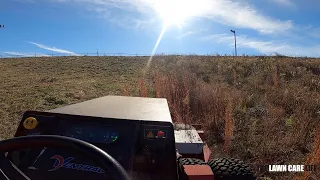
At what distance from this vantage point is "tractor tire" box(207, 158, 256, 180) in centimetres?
324

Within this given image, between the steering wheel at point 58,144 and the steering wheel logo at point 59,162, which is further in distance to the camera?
the steering wheel logo at point 59,162

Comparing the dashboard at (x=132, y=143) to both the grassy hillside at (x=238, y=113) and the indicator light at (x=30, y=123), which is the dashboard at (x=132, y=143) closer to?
the indicator light at (x=30, y=123)

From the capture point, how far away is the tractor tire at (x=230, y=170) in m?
3.24

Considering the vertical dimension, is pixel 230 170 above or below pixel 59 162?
below

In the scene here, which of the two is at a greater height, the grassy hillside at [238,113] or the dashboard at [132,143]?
the dashboard at [132,143]

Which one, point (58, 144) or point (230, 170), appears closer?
point (58, 144)

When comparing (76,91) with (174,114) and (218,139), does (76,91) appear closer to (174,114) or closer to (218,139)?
(174,114)

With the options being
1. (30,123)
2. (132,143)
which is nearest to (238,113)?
(132,143)

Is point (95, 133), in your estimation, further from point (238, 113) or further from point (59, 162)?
point (238, 113)

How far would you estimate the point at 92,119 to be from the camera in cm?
206

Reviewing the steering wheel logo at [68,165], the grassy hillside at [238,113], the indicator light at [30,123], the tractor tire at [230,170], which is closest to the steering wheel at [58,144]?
the steering wheel logo at [68,165]

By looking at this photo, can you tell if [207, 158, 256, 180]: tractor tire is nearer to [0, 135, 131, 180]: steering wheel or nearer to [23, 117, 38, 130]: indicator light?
[23, 117, 38, 130]: indicator light

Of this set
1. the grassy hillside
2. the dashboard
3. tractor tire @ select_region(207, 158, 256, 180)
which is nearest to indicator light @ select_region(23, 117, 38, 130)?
the dashboard

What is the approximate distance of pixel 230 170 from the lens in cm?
326
